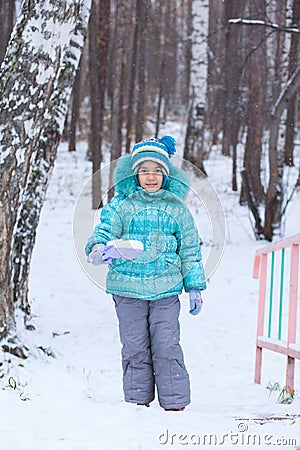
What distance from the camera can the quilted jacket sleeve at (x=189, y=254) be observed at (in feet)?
12.1

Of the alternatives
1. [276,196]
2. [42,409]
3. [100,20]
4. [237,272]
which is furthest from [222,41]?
[42,409]

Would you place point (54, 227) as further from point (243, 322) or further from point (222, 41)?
point (222, 41)

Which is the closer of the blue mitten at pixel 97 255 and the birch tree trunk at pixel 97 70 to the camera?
the blue mitten at pixel 97 255

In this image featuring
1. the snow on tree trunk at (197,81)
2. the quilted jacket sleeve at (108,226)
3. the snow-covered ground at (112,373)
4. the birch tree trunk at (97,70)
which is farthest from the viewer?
the snow on tree trunk at (197,81)

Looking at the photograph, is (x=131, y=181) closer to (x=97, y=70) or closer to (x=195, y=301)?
(x=195, y=301)

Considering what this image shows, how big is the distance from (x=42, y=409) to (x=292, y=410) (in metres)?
1.46

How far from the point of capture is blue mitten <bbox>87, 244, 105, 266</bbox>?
3409mm

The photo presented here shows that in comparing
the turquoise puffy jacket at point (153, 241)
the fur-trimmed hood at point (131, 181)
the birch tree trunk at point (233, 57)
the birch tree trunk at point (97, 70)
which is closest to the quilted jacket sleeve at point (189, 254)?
the turquoise puffy jacket at point (153, 241)

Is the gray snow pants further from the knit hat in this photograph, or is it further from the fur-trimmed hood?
the knit hat

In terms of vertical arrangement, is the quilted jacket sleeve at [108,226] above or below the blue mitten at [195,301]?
above

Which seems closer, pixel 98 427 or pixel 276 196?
pixel 98 427

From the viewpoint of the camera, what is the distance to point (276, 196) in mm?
10758

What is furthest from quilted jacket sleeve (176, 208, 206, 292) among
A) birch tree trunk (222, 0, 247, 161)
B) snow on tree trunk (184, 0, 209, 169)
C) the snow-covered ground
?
birch tree trunk (222, 0, 247, 161)

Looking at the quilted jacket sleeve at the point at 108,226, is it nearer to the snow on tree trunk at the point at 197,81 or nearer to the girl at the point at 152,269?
the girl at the point at 152,269
